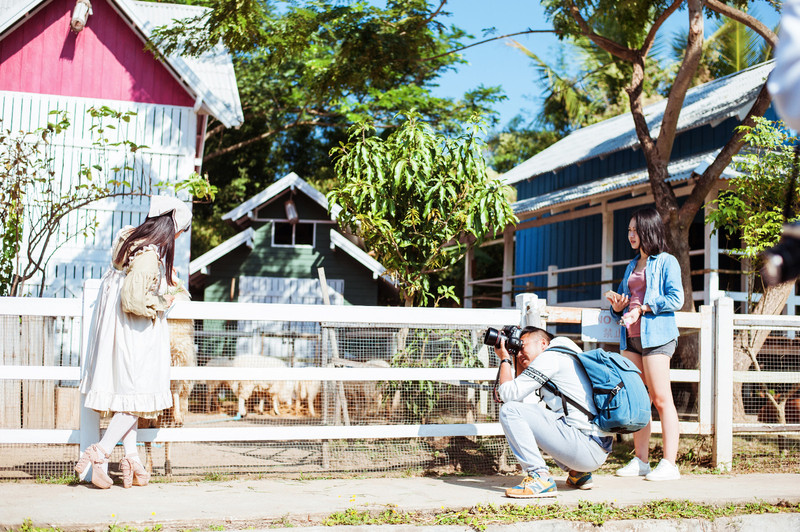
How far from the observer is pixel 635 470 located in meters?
5.82

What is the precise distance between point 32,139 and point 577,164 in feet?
38.3

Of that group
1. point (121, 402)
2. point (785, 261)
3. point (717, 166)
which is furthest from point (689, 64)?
point (785, 261)

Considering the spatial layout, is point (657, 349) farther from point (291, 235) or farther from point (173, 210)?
point (291, 235)

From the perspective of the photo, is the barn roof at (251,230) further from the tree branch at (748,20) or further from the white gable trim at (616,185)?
the tree branch at (748,20)

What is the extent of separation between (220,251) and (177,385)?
11100mm

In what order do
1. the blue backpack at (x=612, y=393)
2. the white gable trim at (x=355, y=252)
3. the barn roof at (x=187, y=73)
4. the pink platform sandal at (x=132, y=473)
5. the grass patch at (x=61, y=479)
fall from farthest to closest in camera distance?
the white gable trim at (x=355, y=252), the barn roof at (x=187, y=73), the grass patch at (x=61, y=479), the pink platform sandal at (x=132, y=473), the blue backpack at (x=612, y=393)

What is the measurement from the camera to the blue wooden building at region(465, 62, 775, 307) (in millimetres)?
13555

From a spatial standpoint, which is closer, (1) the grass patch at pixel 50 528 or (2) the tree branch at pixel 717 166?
(1) the grass patch at pixel 50 528

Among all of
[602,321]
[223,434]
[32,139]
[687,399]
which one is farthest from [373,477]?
[32,139]

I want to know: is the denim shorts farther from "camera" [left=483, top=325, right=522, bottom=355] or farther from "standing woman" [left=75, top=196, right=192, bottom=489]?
"standing woman" [left=75, top=196, right=192, bottom=489]

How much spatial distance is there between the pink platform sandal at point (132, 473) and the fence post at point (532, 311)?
3011mm

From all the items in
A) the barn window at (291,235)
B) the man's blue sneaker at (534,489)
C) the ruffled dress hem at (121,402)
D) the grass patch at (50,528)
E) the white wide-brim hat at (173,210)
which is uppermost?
the barn window at (291,235)

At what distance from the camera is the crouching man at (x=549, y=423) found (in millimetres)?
4793

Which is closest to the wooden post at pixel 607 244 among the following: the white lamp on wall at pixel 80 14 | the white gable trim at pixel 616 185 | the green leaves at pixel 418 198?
the white gable trim at pixel 616 185
